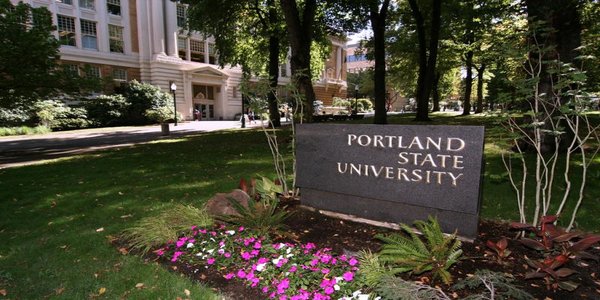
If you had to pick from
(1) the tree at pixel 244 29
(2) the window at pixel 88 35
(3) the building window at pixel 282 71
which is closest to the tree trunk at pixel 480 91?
(1) the tree at pixel 244 29

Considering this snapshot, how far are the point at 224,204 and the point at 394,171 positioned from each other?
8.24 feet

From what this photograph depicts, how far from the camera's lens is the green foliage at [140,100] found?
106 feet

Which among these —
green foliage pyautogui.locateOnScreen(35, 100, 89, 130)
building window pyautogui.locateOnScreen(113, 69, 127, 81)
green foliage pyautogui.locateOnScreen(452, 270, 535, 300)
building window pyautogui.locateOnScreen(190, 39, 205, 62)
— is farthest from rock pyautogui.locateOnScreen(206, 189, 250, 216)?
building window pyautogui.locateOnScreen(190, 39, 205, 62)

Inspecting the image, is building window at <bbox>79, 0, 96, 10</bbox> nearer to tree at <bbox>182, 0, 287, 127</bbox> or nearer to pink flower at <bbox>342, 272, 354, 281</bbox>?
tree at <bbox>182, 0, 287, 127</bbox>

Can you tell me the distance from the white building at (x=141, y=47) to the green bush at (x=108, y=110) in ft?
7.71

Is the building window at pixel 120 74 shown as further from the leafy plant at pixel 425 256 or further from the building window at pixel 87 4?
the leafy plant at pixel 425 256

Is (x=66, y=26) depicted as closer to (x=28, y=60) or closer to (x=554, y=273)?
(x=28, y=60)

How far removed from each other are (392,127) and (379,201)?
1.00 meters

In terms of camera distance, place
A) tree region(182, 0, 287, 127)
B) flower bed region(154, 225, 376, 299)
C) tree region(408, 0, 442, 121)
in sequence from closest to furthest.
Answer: flower bed region(154, 225, 376, 299) < tree region(182, 0, 287, 127) < tree region(408, 0, 442, 121)

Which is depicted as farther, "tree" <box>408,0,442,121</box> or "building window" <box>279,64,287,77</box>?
"building window" <box>279,64,287,77</box>

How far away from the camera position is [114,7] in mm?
35031

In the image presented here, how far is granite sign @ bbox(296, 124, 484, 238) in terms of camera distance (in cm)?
392

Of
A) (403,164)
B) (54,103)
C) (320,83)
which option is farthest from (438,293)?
(320,83)

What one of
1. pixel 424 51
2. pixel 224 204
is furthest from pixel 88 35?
pixel 224 204
